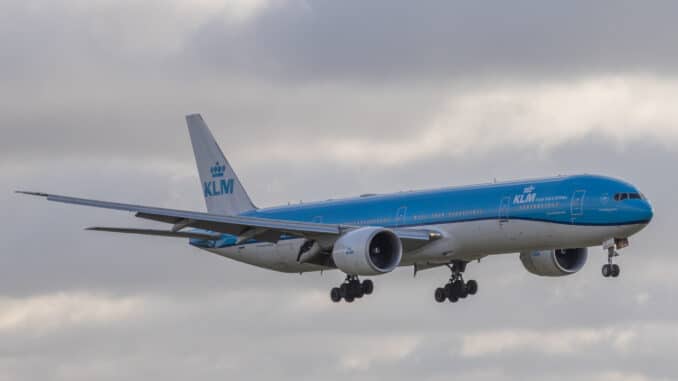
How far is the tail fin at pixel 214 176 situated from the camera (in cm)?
11350

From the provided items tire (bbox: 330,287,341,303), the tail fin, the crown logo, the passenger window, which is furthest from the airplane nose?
the crown logo

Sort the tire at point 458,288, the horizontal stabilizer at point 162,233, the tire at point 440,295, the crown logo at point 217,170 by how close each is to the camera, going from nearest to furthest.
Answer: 1. the horizontal stabilizer at point 162,233
2. the tire at point 458,288
3. the tire at point 440,295
4. the crown logo at point 217,170

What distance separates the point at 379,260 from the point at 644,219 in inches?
526

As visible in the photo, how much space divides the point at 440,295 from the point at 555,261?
634cm

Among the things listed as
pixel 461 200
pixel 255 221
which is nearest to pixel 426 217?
pixel 461 200

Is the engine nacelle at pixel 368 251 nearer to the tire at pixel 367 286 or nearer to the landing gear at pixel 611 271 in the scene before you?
the tire at pixel 367 286

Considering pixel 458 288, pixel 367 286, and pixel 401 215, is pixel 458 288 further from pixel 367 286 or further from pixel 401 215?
pixel 401 215

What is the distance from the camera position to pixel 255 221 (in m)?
98.4

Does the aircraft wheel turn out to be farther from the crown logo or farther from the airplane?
the crown logo

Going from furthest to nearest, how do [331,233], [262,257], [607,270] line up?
[262,257]
[331,233]
[607,270]

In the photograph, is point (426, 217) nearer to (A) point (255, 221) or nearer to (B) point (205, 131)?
(A) point (255, 221)

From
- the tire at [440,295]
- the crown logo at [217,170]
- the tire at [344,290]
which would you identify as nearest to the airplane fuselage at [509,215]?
the tire at [344,290]

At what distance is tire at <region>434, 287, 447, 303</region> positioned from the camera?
102938mm

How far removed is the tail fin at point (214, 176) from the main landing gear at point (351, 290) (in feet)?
42.7
